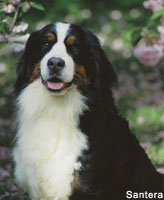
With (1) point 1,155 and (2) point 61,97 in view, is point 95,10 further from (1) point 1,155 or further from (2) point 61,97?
(2) point 61,97

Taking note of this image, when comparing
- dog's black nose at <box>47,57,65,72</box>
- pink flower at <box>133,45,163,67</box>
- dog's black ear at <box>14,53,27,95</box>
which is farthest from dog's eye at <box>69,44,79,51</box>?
pink flower at <box>133,45,163,67</box>

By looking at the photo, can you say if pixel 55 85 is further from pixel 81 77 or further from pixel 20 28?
pixel 20 28

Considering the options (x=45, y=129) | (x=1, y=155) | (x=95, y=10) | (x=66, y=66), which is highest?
(x=95, y=10)

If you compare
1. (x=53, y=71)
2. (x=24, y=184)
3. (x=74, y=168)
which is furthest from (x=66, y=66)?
(x=24, y=184)

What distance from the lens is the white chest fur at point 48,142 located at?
3941 mm

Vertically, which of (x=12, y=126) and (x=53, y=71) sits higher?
(x=53, y=71)

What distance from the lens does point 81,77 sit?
4.02 m

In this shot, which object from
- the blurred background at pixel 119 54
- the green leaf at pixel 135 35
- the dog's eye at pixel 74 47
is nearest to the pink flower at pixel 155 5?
A: the blurred background at pixel 119 54

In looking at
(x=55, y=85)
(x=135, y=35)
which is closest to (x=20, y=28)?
(x=55, y=85)

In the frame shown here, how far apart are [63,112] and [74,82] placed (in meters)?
0.29

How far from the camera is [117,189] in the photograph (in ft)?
13.6

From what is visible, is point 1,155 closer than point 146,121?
Yes

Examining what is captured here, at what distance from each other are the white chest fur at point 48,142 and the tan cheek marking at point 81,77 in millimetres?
70

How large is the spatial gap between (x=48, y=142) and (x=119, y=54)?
760 cm
